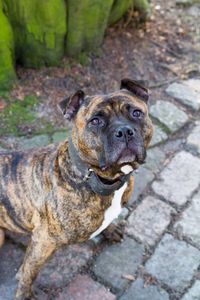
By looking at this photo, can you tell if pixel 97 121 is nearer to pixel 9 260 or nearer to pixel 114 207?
pixel 114 207

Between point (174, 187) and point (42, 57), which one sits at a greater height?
point (42, 57)

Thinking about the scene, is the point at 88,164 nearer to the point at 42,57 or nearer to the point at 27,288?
the point at 27,288

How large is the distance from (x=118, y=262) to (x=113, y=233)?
0.73 feet

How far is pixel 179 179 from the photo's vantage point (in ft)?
15.3

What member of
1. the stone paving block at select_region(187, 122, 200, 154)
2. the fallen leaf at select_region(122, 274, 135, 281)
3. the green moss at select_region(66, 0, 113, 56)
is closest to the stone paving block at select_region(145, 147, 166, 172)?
the stone paving block at select_region(187, 122, 200, 154)

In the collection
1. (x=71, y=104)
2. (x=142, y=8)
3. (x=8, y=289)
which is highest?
(x=71, y=104)

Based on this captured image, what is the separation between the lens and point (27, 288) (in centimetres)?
360

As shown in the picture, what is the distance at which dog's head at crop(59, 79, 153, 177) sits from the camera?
9.96ft

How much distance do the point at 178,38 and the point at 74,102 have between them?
3.17 m

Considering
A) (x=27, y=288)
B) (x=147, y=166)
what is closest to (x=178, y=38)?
(x=147, y=166)

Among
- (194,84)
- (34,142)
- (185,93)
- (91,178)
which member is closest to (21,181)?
(91,178)

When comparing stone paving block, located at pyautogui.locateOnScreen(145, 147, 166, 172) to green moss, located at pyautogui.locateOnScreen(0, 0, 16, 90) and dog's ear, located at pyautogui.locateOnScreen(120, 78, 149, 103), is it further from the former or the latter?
green moss, located at pyautogui.locateOnScreen(0, 0, 16, 90)

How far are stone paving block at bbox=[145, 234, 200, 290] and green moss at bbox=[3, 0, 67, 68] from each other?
2.23m

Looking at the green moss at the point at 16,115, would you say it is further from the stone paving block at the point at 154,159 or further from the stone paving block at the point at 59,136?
the stone paving block at the point at 154,159
